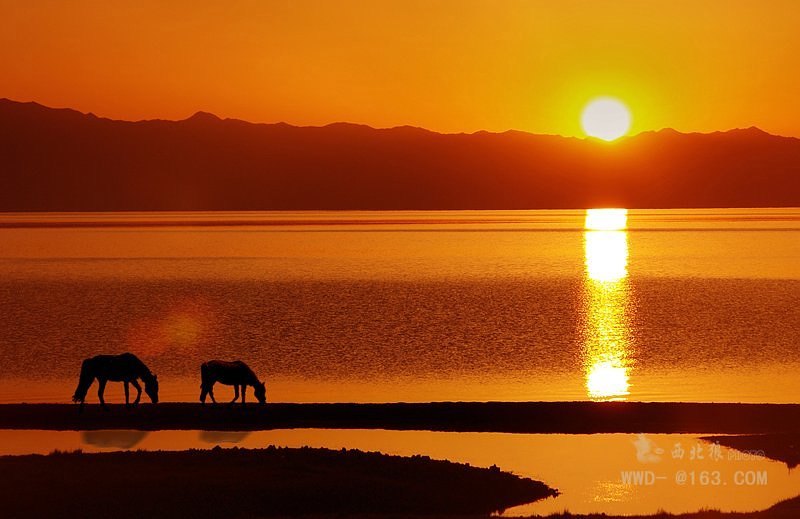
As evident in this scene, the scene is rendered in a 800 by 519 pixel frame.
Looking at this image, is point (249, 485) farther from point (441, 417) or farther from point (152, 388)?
point (152, 388)

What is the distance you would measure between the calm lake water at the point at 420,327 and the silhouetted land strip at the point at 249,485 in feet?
38.0

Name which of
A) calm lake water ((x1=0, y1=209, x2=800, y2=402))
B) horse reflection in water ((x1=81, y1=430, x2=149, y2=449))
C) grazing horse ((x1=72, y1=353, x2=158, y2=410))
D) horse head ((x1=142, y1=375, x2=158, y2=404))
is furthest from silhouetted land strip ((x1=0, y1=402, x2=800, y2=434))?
calm lake water ((x1=0, y1=209, x2=800, y2=402))

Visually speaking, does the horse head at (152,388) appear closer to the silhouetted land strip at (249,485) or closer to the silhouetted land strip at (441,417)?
the silhouetted land strip at (441,417)

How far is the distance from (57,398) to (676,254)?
14051 cm

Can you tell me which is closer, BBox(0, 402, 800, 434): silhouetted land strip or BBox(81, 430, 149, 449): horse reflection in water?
BBox(81, 430, 149, 449): horse reflection in water

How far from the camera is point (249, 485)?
20312 millimetres

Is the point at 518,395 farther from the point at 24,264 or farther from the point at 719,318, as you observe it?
the point at 24,264

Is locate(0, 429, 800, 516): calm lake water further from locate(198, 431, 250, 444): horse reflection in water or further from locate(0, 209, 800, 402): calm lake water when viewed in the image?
locate(0, 209, 800, 402): calm lake water

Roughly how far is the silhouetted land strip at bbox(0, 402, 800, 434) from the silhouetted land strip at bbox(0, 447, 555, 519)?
485 centimetres

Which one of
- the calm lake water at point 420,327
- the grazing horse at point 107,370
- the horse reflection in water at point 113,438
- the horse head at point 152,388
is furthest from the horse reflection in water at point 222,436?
the calm lake water at point 420,327

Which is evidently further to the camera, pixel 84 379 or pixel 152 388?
pixel 152 388

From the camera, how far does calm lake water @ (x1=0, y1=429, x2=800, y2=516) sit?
67.1ft

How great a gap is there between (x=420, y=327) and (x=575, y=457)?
3790cm

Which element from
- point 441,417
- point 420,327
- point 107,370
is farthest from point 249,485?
point 420,327
